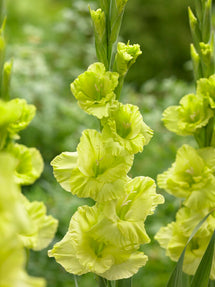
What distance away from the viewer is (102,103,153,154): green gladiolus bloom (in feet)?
2.11

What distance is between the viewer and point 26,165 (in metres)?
0.79

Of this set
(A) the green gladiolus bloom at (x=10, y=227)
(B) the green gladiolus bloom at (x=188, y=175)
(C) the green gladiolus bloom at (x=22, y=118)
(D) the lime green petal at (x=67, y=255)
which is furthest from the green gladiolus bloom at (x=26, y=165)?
(A) the green gladiolus bloom at (x=10, y=227)

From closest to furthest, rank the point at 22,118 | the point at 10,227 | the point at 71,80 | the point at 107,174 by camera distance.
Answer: the point at 10,227 < the point at 107,174 < the point at 22,118 < the point at 71,80

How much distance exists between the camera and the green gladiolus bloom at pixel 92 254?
65cm

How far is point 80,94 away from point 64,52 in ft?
6.58

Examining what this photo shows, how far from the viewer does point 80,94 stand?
26.1 inches

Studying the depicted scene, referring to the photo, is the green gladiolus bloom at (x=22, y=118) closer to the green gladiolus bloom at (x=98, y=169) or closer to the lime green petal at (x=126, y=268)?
the green gladiolus bloom at (x=98, y=169)

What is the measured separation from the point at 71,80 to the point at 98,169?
2.08 meters

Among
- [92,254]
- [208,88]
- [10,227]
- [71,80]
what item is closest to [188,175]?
[208,88]

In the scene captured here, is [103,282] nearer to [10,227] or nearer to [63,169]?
[63,169]

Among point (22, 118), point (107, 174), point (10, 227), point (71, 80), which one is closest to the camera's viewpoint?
point (10, 227)

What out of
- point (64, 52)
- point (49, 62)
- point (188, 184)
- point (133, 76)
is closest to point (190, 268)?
point (188, 184)

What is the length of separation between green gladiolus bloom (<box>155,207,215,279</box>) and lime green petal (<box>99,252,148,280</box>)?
163mm

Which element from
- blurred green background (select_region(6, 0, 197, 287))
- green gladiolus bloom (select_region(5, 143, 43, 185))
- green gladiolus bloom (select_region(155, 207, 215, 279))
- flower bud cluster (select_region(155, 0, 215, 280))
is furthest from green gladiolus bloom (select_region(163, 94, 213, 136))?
blurred green background (select_region(6, 0, 197, 287))
